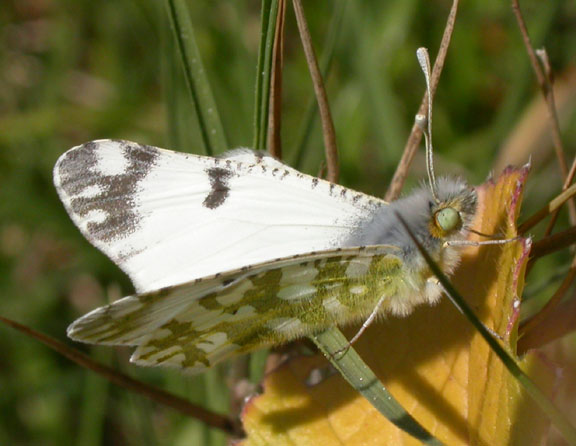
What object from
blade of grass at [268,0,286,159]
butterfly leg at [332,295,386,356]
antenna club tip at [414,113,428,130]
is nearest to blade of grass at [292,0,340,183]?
blade of grass at [268,0,286,159]

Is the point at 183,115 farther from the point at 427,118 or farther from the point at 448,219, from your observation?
the point at 448,219

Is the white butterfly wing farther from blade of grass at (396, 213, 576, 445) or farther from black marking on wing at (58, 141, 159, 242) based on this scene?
blade of grass at (396, 213, 576, 445)

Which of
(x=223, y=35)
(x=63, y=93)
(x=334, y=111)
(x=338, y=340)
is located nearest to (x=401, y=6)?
(x=334, y=111)

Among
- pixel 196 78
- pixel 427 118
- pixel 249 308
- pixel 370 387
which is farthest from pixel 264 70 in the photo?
pixel 370 387

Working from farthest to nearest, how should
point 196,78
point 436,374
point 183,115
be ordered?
point 183,115 < point 196,78 < point 436,374

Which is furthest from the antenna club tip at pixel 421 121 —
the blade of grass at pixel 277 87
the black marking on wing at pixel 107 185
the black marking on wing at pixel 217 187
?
the black marking on wing at pixel 107 185

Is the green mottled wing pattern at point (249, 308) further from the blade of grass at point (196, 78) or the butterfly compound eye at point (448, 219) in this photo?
the blade of grass at point (196, 78)
